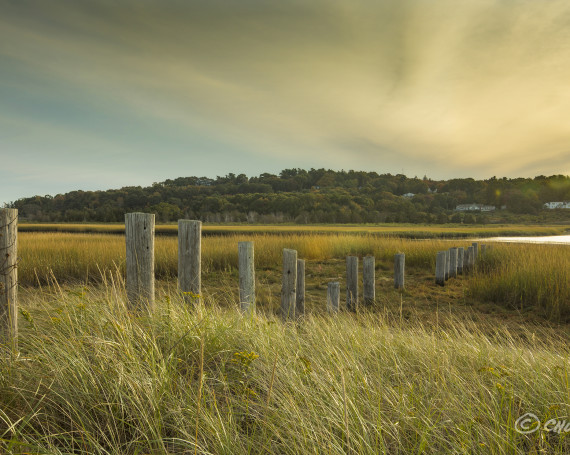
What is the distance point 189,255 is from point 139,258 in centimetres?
66

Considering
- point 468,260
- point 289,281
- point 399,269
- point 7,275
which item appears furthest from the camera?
point 468,260

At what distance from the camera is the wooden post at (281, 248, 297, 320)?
584cm

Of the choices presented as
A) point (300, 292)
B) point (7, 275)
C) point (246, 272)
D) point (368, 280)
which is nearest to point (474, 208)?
point (368, 280)

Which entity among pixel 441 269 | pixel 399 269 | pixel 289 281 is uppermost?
pixel 289 281

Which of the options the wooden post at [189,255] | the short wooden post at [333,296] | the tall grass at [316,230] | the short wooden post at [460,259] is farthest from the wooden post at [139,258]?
the tall grass at [316,230]

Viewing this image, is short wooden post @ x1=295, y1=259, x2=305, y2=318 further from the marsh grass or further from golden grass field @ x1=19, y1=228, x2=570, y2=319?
the marsh grass

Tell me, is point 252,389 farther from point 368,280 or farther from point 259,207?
point 259,207

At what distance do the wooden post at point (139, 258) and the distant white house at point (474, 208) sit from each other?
11521cm

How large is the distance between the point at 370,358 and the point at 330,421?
133 cm

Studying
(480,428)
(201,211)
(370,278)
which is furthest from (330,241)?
(201,211)

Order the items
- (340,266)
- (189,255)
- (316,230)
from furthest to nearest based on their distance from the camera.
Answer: (316,230) < (340,266) < (189,255)

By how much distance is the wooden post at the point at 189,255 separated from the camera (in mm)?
4578

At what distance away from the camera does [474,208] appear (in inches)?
4151

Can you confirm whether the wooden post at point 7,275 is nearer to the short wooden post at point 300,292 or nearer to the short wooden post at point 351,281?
the short wooden post at point 300,292
